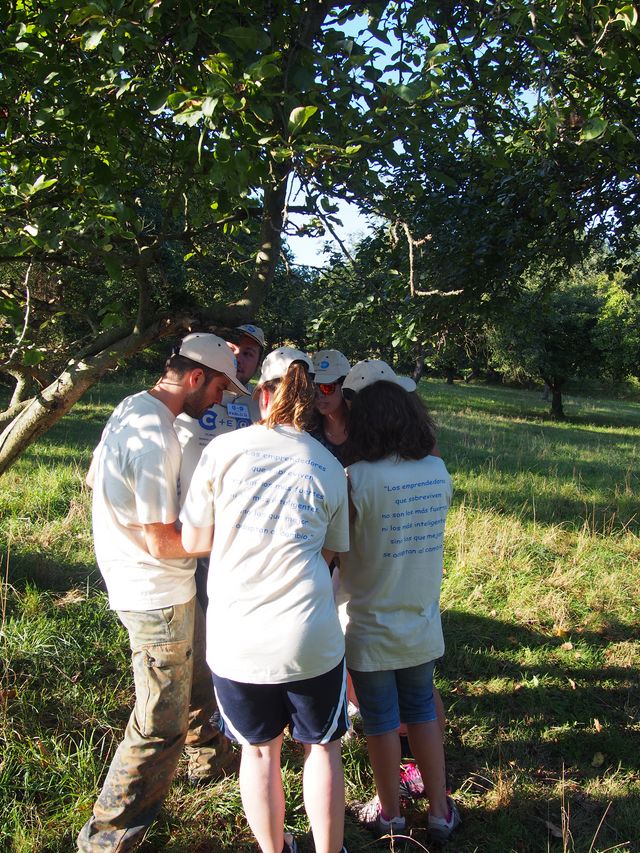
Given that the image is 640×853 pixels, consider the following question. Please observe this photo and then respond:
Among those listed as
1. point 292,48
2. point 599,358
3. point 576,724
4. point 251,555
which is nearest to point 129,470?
point 251,555

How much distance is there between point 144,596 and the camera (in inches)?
101

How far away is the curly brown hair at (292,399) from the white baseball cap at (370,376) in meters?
0.51

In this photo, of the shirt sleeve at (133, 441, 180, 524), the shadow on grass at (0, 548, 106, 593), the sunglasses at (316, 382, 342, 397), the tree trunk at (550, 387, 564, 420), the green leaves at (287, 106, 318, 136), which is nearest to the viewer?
the green leaves at (287, 106, 318, 136)

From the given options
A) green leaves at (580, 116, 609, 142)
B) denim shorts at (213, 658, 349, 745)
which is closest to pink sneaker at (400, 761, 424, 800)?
denim shorts at (213, 658, 349, 745)

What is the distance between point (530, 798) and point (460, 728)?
615 mm

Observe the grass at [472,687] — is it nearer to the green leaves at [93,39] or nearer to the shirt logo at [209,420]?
the shirt logo at [209,420]

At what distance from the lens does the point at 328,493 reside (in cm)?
233

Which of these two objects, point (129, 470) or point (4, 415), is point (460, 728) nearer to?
point (129, 470)

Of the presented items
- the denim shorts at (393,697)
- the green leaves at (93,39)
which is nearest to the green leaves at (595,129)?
the green leaves at (93,39)

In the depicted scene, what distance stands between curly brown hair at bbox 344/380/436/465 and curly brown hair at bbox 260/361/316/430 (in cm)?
40

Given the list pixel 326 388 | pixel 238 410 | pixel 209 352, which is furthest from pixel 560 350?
pixel 209 352

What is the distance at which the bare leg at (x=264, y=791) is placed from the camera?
234cm

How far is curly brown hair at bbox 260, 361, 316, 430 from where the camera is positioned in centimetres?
235

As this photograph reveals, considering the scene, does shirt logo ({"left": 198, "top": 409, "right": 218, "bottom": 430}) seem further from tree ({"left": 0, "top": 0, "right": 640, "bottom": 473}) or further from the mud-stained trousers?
the mud-stained trousers
